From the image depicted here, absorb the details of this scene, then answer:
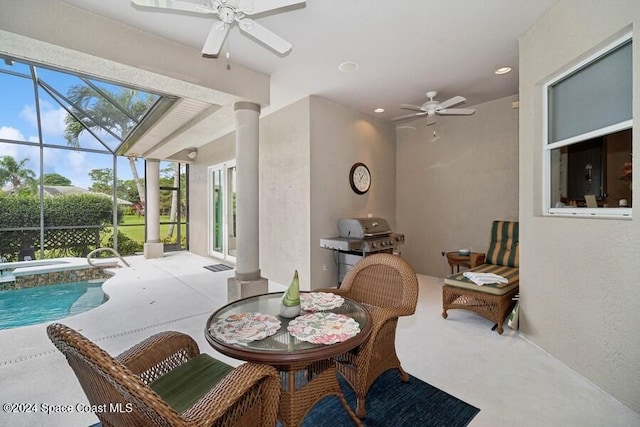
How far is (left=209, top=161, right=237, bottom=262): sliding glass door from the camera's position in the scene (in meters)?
6.47

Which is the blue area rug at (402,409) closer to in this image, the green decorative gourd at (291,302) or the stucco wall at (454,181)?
the green decorative gourd at (291,302)

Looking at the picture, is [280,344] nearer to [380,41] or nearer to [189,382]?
[189,382]

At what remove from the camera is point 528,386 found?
1.98 metres

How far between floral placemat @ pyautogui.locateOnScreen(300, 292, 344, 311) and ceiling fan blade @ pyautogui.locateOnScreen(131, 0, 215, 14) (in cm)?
199

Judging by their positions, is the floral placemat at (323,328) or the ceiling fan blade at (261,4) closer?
the floral placemat at (323,328)

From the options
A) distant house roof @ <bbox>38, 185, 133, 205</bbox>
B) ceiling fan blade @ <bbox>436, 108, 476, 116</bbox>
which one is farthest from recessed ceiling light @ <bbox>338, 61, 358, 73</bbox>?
distant house roof @ <bbox>38, 185, 133, 205</bbox>

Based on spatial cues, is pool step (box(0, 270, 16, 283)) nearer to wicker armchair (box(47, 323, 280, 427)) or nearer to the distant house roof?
the distant house roof

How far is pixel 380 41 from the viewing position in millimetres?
2787

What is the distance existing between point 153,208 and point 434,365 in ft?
25.5

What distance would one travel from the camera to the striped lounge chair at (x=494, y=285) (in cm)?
285

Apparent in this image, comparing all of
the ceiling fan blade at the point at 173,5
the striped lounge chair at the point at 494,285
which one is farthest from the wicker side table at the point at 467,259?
the ceiling fan blade at the point at 173,5

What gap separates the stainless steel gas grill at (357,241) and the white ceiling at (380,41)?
193cm

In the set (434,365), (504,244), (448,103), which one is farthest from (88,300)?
(504,244)

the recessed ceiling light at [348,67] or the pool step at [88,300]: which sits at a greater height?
the recessed ceiling light at [348,67]
